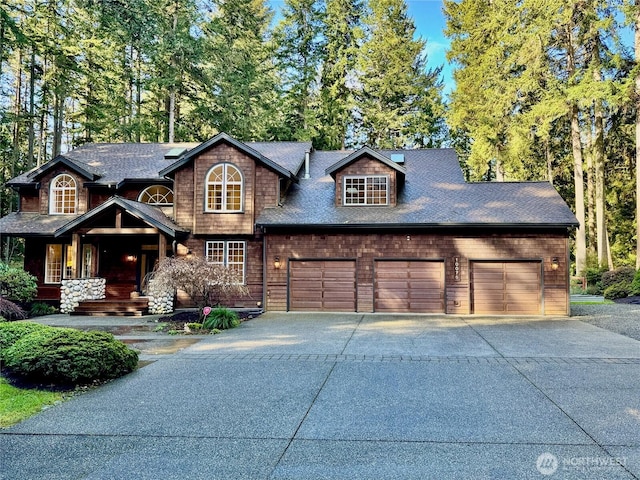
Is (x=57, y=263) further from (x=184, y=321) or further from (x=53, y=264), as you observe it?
(x=184, y=321)

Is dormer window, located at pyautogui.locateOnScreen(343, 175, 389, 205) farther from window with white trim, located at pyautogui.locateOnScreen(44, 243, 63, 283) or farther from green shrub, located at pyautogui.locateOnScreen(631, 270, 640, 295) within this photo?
window with white trim, located at pyautogui.locateOnScreen(44, 243, 63, 283)

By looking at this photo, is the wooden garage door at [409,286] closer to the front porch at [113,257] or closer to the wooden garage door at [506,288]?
the wooden garage door at [506,288]

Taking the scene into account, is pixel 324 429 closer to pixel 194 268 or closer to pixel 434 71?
pixel 194 268

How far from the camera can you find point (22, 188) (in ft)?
55.7

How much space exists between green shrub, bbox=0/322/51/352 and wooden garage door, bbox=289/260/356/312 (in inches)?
328

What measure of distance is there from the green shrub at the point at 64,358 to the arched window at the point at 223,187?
908 centimetres

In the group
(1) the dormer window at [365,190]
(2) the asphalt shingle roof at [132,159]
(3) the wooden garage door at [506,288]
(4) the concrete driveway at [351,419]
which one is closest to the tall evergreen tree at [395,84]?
(2) the asphalt shingle roof at [132,159]

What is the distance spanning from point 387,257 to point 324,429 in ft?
Result: 33.2

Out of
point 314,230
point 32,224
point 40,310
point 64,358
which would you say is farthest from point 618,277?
point 32,224

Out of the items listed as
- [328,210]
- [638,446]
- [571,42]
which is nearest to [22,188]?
[328,210]

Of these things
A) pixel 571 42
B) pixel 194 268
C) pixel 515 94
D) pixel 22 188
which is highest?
pixel 571 42

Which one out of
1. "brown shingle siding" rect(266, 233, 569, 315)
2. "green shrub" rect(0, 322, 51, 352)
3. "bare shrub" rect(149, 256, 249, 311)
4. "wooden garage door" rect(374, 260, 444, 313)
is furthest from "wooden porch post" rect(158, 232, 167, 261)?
"wooden garage door" rect(374, 260, 444, 313)

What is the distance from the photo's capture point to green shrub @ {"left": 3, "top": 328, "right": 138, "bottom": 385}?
228 inches

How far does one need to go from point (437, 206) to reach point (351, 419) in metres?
11.0
